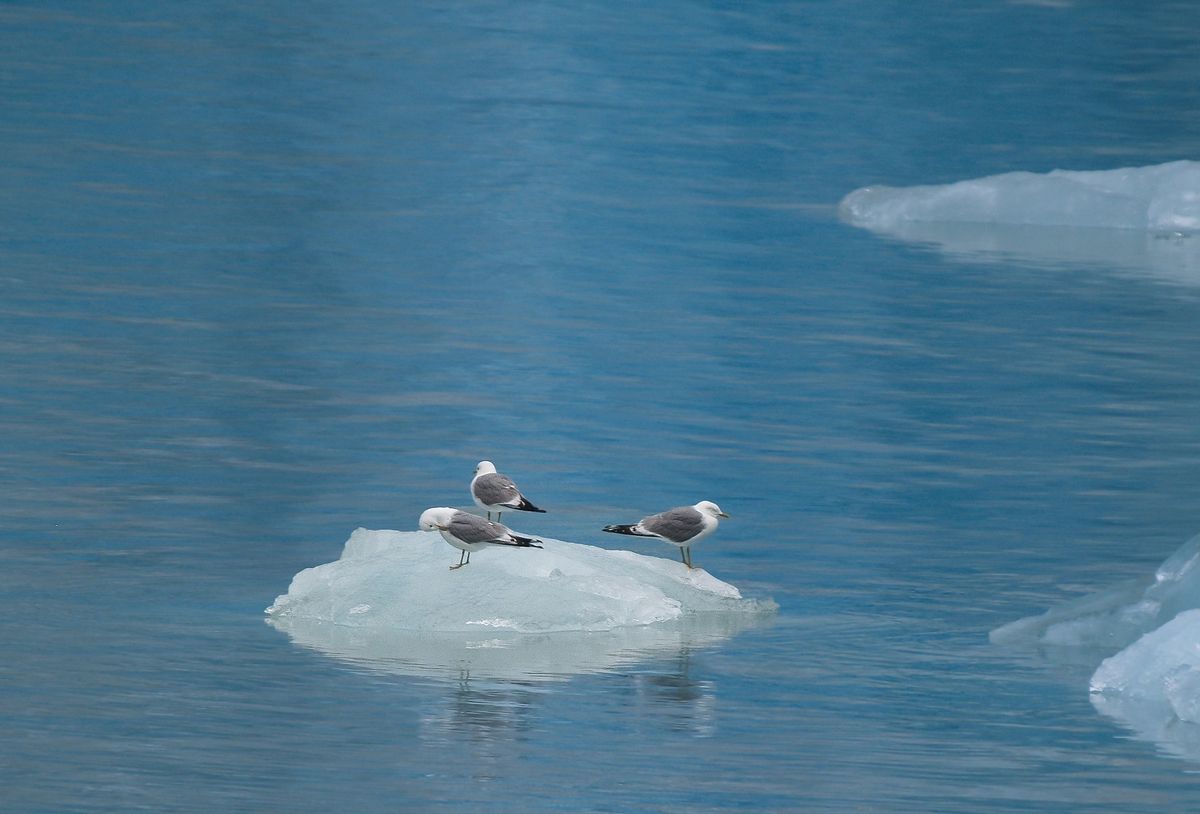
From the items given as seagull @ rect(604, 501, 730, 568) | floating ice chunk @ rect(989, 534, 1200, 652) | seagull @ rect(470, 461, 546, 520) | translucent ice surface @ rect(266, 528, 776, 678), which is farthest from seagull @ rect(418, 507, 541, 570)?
floating ice chunk @ rect(989, 534, 1200, 652)

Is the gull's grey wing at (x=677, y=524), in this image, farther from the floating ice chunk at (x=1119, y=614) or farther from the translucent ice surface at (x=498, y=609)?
the floating ice chunk at (x=1119, y=614)

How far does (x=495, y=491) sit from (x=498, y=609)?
2.12 feet

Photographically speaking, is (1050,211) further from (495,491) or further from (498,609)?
(498,609)

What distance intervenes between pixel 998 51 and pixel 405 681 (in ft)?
122

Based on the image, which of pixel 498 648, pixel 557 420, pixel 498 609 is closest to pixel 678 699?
pixel 498 648

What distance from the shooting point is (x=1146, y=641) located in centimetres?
971

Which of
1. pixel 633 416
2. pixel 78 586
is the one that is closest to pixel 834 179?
pixel 633 416

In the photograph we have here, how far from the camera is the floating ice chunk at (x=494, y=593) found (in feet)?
34.2

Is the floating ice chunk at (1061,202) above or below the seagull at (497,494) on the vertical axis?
above

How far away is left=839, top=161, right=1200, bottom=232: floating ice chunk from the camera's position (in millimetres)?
26094

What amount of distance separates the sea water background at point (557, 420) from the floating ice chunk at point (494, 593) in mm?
308

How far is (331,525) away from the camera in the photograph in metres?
12.8

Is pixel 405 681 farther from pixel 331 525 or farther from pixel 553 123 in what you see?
pixel 553 123

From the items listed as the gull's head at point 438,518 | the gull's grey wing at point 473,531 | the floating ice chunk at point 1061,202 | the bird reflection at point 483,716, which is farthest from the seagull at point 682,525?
the floating ice chunk at point 1061,202
